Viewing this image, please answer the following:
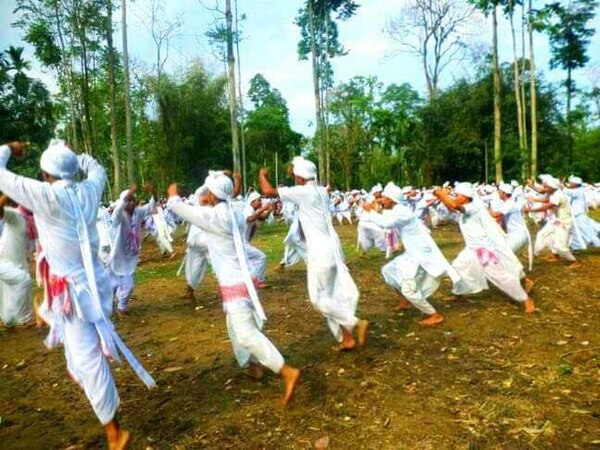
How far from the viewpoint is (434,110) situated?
31.0m

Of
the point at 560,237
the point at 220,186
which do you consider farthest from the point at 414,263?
the point at 560,237

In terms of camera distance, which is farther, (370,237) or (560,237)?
(370,237)

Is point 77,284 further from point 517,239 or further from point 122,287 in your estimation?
point 517,239

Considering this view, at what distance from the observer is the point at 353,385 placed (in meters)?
4.18

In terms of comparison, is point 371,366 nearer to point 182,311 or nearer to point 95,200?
point 95,200

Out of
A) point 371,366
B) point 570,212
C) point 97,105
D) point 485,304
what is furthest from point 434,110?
point 371,366

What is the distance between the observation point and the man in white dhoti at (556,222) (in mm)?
9234

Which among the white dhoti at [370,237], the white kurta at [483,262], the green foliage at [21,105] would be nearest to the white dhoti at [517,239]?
the white kurta at [483,262]

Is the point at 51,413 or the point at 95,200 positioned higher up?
the point at 95,200

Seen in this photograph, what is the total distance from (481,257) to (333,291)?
2528 millimetres

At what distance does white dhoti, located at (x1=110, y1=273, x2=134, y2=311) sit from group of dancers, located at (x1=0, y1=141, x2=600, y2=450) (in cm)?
1

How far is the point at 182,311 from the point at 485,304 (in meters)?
4.07

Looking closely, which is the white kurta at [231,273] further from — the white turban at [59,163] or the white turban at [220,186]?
the white turban at [59,163]

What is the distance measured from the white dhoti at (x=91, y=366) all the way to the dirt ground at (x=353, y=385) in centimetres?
44
